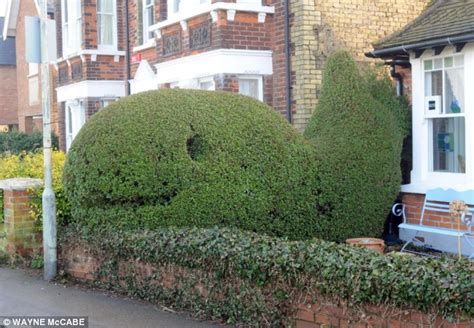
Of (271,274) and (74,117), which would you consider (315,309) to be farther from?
(74,117)

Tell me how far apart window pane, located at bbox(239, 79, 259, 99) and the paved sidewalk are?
5.57m

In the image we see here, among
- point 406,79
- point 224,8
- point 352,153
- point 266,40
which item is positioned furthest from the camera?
point 266,40

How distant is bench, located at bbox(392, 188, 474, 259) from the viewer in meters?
9.39

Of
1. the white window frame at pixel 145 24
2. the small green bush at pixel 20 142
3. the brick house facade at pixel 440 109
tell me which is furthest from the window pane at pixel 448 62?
the small green bush at pixel 20 142

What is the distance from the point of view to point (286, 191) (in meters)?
9.24

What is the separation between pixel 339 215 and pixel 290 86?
355 cm

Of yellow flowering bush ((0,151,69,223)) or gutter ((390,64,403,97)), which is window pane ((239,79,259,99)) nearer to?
gutter ((390,64,403,97))

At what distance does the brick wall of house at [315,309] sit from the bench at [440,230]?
357 centimetres

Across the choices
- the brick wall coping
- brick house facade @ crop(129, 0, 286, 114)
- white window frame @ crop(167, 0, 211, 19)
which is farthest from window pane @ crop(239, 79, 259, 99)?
the brick wall coping

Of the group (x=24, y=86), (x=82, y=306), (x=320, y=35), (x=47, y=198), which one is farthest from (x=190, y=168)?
(x=24, y=86)

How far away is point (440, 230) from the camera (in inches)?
365

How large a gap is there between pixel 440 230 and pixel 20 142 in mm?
17638


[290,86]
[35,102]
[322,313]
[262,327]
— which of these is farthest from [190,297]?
[35,102]

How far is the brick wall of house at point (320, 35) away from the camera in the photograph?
12227mm
